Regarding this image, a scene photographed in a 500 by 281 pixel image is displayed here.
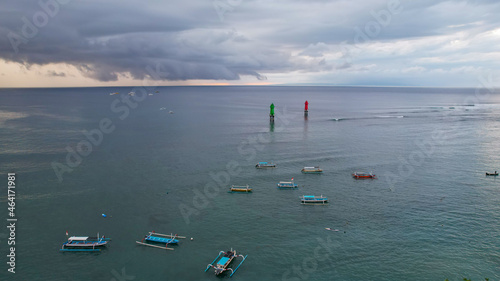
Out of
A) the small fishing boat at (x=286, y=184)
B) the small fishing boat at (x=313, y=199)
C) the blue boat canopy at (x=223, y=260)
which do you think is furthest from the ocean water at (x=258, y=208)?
the blue boat canopy at (x=223, y=260)

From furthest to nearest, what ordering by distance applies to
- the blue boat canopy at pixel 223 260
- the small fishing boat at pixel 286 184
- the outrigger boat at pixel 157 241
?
the small fishing boat at pixel 286 184, the outrigger boat at pixel 157 241, the blue boat canopy at pixel 223 260

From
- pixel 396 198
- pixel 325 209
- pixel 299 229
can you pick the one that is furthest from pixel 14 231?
pixel 396 198

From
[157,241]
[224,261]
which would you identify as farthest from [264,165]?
[224,261]

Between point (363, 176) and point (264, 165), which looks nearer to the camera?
point (363, 176)

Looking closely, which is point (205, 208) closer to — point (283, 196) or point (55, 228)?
point (283, 196)

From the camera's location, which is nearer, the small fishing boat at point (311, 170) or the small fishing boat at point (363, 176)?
the small fishing boat at point (363, 176)

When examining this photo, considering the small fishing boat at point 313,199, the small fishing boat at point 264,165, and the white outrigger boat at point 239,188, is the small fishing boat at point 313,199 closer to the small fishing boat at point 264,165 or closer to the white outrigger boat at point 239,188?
the white outrigger boat at point 239,188

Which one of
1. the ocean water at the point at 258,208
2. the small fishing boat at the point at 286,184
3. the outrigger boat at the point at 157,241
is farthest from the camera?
the small fishing boat at the point at 286,184

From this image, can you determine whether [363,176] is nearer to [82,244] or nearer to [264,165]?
[264,165]
